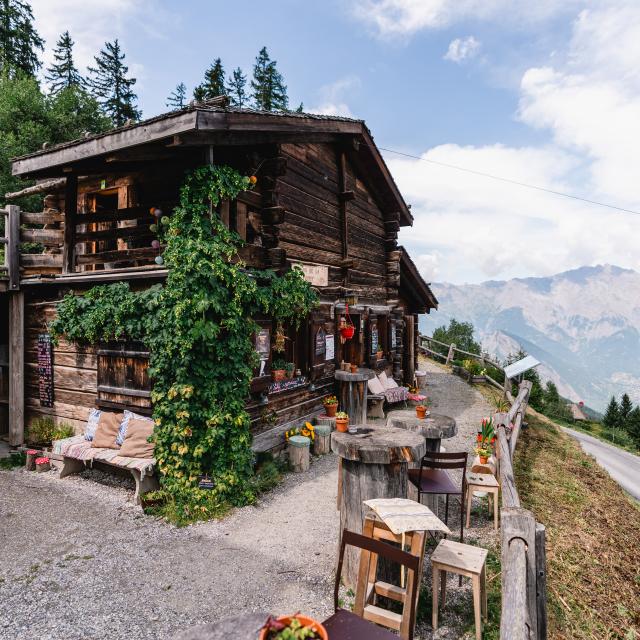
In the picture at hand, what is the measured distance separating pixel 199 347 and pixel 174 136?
3151mm

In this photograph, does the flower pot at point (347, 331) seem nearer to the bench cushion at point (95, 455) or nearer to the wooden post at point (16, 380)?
the bench cushion at point (95, 455)

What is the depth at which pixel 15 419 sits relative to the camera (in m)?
9.16

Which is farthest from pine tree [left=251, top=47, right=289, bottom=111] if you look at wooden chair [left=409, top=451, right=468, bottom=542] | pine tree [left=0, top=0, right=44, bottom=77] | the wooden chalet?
wooden chair [left=409, top=451, right=468, bottom=542]

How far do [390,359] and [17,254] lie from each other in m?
11.5

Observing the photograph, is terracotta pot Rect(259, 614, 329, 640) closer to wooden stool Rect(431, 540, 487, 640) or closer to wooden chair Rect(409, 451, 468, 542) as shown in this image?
wooden stool Rect(431, 540, 487, 640)

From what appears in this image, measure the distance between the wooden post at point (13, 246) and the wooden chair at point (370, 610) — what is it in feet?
29.2

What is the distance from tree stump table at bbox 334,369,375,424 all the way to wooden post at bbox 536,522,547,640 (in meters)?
7.26

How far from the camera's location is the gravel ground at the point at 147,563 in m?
4.20

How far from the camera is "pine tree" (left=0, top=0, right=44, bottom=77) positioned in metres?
22.8

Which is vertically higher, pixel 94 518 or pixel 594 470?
pixel 94 518

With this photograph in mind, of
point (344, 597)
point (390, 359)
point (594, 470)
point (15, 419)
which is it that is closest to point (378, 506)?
point (344, 597)

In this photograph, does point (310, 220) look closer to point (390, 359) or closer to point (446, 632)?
point (390, 359)

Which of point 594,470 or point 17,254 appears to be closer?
point 17,254

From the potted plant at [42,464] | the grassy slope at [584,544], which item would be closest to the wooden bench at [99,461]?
the potted plant at [42,464]
